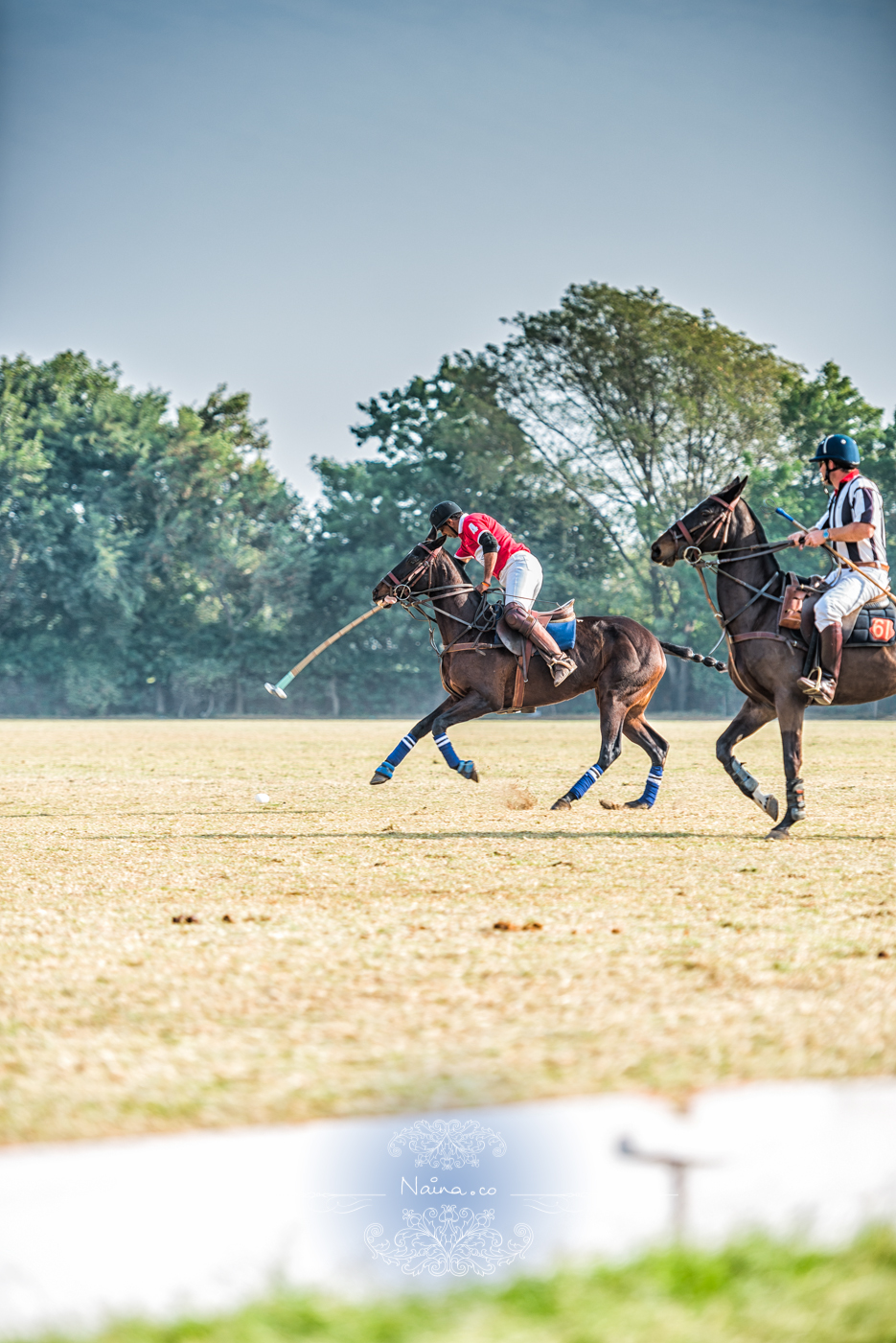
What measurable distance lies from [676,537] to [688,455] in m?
44.4

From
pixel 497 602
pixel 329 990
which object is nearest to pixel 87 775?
pixel 497 602

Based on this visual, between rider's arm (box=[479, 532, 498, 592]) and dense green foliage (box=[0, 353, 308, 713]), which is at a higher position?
dense green foliage (box=[0, 353, 308, 713])

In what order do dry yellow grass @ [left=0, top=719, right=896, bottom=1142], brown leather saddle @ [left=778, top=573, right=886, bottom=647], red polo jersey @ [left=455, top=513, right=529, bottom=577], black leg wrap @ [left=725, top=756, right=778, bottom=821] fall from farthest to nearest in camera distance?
1. red polo jersey @ [left=455, top=513, right=529, bottom=577]
2. black leg wrap @ [left=725, top=756, right=778, bottom=821]
3. brown leather saddle @ [left=778, top=573, right=886, bottom=647]
4. dry yellow grass @ [left=0, top=719, right=896, bottom=1142]

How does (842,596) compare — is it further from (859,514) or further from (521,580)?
(521,580)

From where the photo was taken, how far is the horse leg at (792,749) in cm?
977

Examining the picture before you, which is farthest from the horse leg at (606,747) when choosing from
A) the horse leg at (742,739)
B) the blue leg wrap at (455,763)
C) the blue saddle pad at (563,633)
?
the horse leg at (742,739)

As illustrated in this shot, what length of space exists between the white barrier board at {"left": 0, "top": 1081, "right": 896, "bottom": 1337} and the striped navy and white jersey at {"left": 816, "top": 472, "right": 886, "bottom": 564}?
7584 mm

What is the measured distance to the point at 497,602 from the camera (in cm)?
1196

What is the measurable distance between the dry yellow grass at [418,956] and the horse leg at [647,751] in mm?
316

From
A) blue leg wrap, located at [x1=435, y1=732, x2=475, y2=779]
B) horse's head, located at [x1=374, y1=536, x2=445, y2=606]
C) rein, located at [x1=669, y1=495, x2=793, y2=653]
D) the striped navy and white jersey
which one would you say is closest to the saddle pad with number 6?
the striped navy and white jersey

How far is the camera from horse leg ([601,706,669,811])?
11.9 meters

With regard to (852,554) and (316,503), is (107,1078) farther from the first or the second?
(316,503)

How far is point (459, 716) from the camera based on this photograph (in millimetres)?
11484

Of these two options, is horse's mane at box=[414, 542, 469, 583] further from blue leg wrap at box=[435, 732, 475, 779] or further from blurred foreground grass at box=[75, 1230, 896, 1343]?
blurred foreground grass at box=[75, 1230, 896, 1343]
